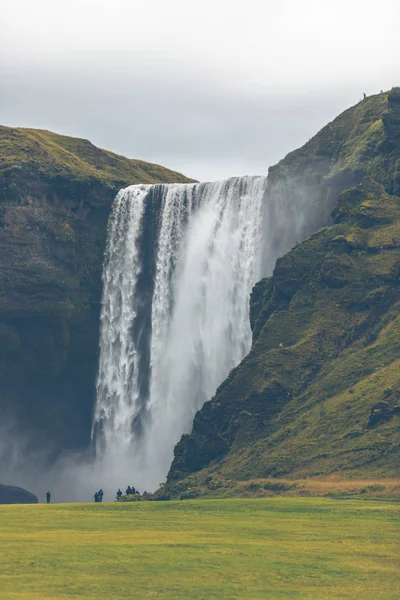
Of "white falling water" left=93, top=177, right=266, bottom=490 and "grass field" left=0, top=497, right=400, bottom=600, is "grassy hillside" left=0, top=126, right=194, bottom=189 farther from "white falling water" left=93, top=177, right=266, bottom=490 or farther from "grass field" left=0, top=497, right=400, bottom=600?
"grass field" left=0, top=497, right=400, bottom=600

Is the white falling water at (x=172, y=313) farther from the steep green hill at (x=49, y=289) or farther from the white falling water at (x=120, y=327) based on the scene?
the steep green hill at (x=49, y=289)

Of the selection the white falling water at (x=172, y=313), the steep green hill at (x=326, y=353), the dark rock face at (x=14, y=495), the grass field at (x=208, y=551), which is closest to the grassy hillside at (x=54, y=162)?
the white falling water at (x=172, y=313)

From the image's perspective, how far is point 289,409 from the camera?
436 feet

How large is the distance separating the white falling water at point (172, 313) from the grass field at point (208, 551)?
5054cm

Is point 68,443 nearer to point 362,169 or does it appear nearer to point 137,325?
point 137,325

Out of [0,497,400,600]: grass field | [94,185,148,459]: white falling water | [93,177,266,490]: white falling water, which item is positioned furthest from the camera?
[94,185,148,459]: white falling water

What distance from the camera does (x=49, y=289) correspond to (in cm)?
17300

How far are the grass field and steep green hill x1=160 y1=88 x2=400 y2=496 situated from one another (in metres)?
13.1

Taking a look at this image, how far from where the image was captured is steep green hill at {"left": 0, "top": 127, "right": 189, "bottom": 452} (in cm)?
17212

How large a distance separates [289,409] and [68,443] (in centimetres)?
5541

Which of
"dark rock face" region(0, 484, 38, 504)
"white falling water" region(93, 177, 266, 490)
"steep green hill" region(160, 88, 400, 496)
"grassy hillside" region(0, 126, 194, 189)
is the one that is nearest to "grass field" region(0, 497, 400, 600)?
"steep green hill" region(160, 88, 400, 496)

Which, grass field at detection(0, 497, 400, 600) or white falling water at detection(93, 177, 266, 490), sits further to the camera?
white falling water at detection(93, 177, 266, 490)

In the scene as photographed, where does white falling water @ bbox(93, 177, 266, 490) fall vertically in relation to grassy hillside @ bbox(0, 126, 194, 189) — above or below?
below

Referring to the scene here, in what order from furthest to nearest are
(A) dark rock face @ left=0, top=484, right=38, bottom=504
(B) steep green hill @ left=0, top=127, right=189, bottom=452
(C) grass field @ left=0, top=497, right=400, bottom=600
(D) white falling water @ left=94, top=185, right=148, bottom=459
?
(B) steep green hill @ left=0, top=127, right=189, bottom=452 → (D) white falling water @ left=94, top=185, right=148, bottom=459 → (A) dark rock face @ left=0, top=484, right=38, bottom=504 → (C) grass field @ left=0, top=497, right=400, bottom=600
